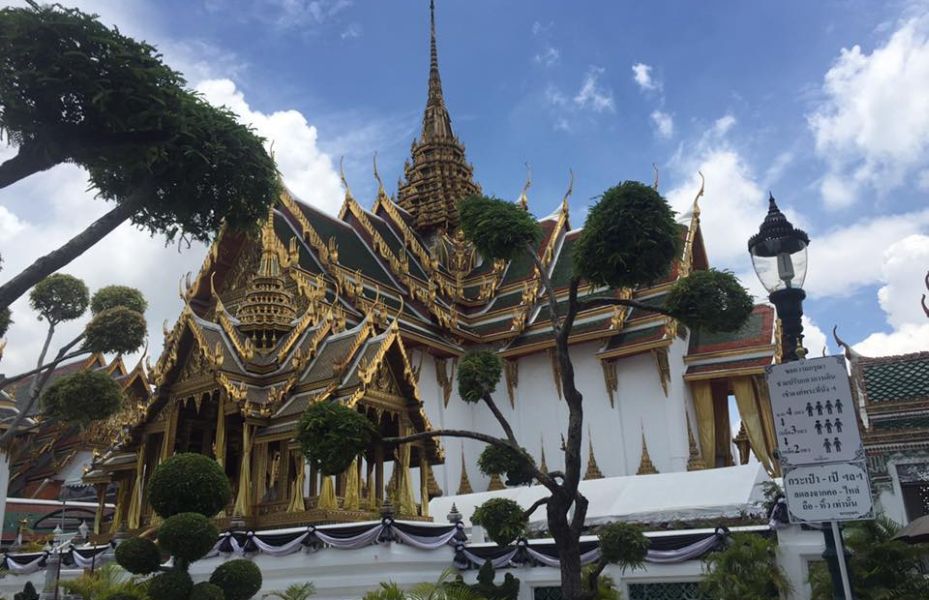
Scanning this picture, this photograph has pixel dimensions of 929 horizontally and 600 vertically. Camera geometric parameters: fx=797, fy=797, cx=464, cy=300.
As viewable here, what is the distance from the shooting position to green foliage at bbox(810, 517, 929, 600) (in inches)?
271

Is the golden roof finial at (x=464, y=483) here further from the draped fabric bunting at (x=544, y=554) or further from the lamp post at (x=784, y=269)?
the lamp post at (x=784, y=269)

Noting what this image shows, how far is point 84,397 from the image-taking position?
42.3 feet

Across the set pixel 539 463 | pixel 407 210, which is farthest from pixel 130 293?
pixel 407 210

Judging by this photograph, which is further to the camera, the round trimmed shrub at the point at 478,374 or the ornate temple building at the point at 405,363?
the ornate temple building at the point at 405,363

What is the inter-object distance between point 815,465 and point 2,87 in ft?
28.6

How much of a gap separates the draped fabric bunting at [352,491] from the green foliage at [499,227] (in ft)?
13.9

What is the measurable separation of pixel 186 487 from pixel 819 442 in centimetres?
498

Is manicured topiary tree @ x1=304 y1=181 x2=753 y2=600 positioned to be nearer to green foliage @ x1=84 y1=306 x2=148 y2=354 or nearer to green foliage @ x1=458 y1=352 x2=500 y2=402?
green foliage @ x1=458 y1=352 x2=500 y2=402

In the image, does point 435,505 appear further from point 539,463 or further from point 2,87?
point 2,87

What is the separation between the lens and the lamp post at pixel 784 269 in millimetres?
4477

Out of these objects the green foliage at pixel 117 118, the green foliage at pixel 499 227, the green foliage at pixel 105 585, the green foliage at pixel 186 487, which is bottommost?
the green foliage at pixel 105 585

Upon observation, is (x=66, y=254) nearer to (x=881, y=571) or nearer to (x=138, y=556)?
(x=138, y=556)

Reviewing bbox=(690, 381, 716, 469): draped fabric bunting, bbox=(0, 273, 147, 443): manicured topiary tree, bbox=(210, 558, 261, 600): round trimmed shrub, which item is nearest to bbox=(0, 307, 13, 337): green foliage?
bbox=(0, 273, 147, 443): manicured topiary tree

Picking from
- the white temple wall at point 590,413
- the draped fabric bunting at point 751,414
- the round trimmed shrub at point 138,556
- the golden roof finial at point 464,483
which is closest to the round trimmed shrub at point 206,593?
the round trimmed shrub at point 138,556
